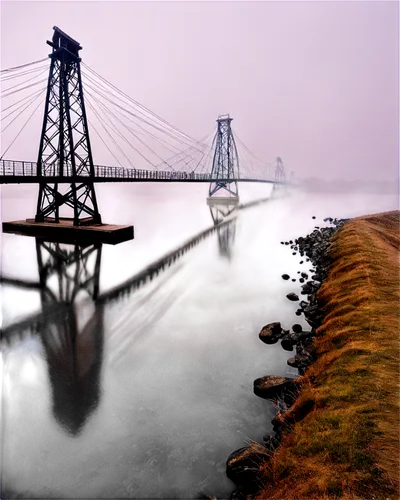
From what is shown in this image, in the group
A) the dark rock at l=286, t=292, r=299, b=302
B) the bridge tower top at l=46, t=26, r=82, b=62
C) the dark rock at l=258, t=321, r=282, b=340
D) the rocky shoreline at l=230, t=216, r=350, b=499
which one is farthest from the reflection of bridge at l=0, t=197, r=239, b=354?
the bridge tower top at l=46, t=26, r=82, b=62

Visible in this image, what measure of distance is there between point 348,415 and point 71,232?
2769 cm

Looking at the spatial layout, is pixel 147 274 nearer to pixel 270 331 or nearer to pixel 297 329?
pixel 270 331

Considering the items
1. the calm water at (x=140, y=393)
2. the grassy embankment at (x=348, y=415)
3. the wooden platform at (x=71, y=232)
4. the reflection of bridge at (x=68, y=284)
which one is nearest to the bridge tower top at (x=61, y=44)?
the wooden platform at (x=71, y=232)

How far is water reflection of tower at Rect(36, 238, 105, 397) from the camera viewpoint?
10.0m

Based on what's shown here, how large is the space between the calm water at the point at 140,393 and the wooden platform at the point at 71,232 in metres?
10.2

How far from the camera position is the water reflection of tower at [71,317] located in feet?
32.9

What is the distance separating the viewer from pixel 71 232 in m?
28.2

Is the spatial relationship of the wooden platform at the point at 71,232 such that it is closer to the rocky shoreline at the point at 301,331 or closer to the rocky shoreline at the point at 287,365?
the rocky shoreline at the point at 301,331

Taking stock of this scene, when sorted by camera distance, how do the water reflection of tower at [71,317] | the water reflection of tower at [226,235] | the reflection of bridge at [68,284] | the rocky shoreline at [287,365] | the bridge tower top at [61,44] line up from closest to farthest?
the rocky shoreline at [287,365]
the water reflection of tower at [71,317]
the reflection of bridge at [68,284]
the bridge tower top at [61,44]
the water reflection of tower at [226,235]

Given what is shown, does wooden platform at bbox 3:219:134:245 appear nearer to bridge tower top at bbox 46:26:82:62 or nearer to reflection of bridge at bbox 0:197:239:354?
reflection of bridge at bbox 0:197:239:354

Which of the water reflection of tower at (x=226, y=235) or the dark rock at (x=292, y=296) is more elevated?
the water reflection of tower at (x=226, y=235)

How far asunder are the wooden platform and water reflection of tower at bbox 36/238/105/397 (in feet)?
9.51

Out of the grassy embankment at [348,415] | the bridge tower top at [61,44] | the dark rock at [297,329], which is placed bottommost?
the dark rock at [297,329]

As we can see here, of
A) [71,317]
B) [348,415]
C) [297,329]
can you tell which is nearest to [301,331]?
[297,329]
